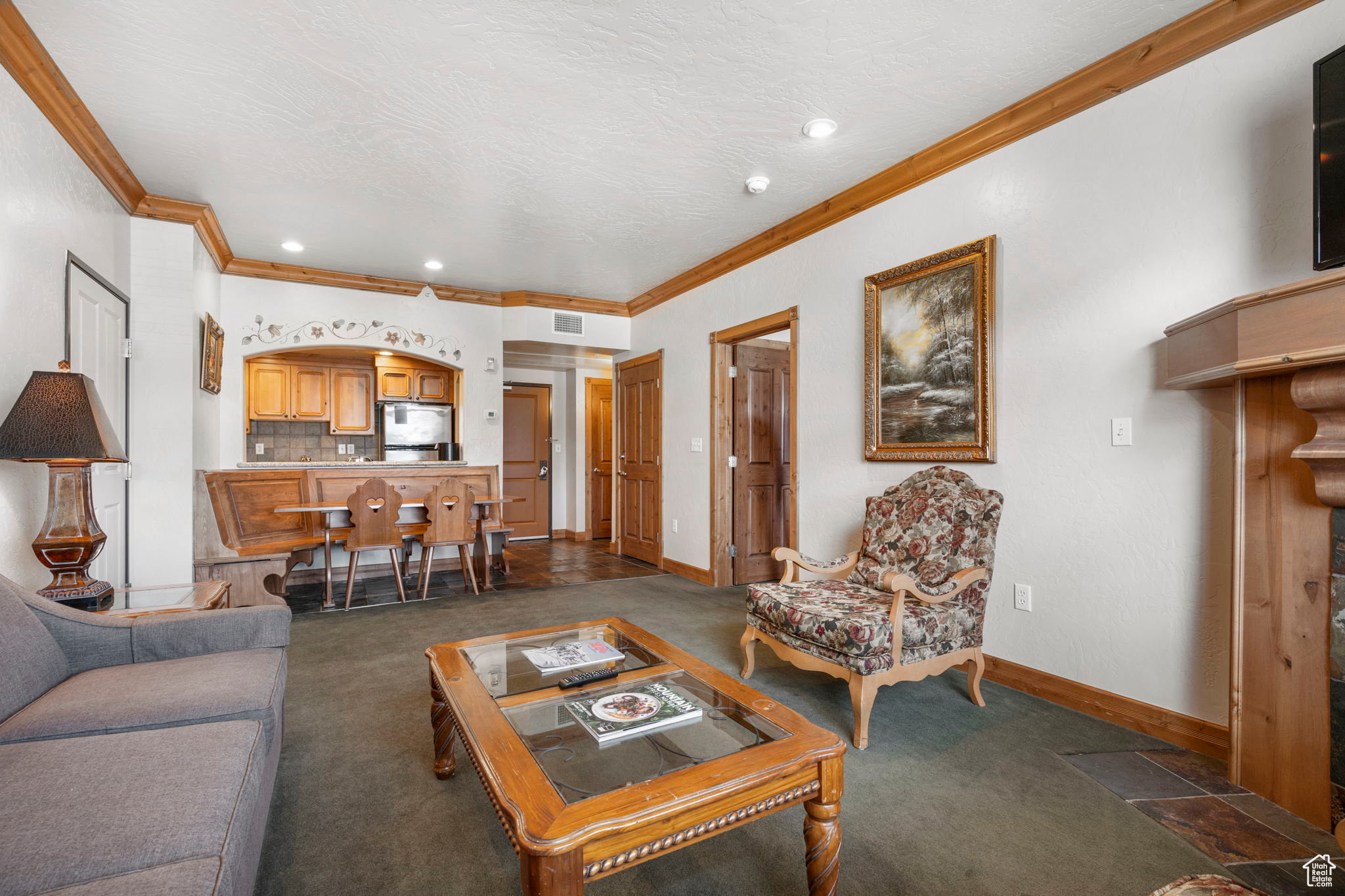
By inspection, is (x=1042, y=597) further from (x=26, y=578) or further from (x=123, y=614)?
(x=26, y=578)

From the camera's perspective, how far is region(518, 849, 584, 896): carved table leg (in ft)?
3.36

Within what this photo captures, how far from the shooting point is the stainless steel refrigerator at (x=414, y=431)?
22.4ft

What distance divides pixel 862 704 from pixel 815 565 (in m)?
0.86

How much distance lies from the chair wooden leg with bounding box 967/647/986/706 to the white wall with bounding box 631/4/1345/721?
313mm

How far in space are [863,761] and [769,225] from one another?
11.2ft

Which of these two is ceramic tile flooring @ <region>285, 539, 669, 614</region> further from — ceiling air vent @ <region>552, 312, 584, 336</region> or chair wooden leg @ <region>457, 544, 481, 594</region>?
ceiling air vent @ <region>552, 312, 584, 336</region>

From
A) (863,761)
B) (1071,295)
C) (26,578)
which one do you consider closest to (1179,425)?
(1071,295)

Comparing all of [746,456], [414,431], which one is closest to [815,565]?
[746,456]

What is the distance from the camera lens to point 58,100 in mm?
2510

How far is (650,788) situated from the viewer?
1.20 m

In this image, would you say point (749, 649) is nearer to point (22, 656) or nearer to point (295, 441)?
point (22, 656)

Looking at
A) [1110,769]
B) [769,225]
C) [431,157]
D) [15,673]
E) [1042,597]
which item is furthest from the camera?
[769,225]

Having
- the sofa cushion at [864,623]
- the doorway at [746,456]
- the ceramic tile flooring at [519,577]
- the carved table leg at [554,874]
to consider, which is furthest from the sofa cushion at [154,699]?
the doorway at [746,456]

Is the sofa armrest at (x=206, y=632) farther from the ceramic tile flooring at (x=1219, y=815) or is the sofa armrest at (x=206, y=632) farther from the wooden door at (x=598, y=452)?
the wooden door at (x=598, y=452)
